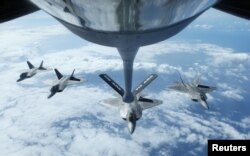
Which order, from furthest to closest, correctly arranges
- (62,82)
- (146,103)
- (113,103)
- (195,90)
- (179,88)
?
(179,88)
(62,82)
(195,90)
(146,103)
(113,103)

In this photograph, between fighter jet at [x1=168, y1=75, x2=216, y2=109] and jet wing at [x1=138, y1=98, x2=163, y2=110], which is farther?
fighter jet at [x1=168, y1=75, x2=216, y2=109]

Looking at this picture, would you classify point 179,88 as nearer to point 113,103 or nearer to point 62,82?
point 113,103

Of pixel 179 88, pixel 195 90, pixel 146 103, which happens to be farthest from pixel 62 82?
pixel 195 90

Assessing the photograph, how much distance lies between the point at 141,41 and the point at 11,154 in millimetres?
108942

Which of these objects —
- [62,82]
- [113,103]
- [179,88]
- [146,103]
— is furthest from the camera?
[179,88]

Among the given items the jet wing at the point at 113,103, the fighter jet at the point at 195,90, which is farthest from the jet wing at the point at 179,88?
the jet wing at the point at 113,103

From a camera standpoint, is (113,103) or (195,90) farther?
(195,90)

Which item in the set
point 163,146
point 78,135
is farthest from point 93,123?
point 163,146

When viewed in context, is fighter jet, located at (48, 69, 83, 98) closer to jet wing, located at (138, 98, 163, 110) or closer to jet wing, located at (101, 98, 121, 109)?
jet wing, located at (101, 98, 121, 109)

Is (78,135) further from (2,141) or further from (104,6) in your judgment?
(104,6)

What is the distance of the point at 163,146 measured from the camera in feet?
345

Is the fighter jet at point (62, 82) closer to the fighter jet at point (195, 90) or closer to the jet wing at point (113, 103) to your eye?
the jet wing at point (113, 103)

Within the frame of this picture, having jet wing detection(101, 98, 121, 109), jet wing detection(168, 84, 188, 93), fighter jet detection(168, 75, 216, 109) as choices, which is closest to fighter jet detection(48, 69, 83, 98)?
jet wing detection(101, 98, 121, 109)

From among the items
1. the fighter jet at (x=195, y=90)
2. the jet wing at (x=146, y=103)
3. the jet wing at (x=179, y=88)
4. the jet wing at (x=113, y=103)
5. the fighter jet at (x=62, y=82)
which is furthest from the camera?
the jet wing at (x=179, y=88)
